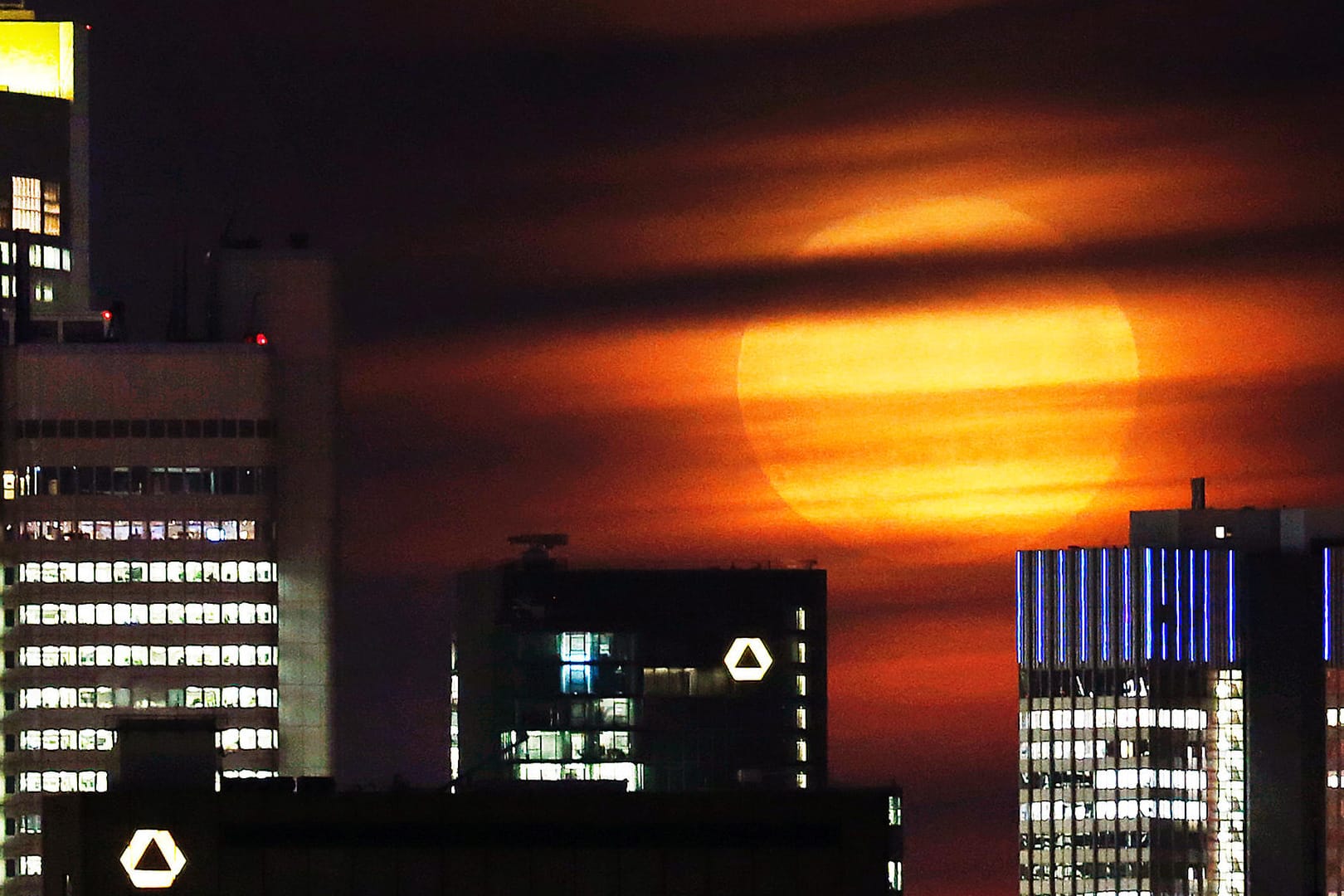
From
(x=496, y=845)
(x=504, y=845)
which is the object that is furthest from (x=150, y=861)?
(x=504, y=845)

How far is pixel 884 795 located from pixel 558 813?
1662 centimetres

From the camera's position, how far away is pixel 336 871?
630ft

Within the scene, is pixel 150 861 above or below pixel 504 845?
below

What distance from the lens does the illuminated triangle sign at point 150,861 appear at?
194 metres

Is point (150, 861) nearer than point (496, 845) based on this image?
No

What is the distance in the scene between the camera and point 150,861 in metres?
196

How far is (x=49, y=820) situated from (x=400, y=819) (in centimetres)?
1875

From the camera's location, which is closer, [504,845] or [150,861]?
[504,845]

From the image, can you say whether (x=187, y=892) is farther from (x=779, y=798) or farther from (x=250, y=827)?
(x=779, y=798)

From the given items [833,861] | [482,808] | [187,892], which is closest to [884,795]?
[833,861]

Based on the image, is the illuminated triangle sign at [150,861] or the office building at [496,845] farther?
the illuminated triangle sign at [150,861]

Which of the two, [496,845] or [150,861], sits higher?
[496,845]

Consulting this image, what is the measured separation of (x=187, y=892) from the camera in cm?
19175

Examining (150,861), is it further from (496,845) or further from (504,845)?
(504,845)
